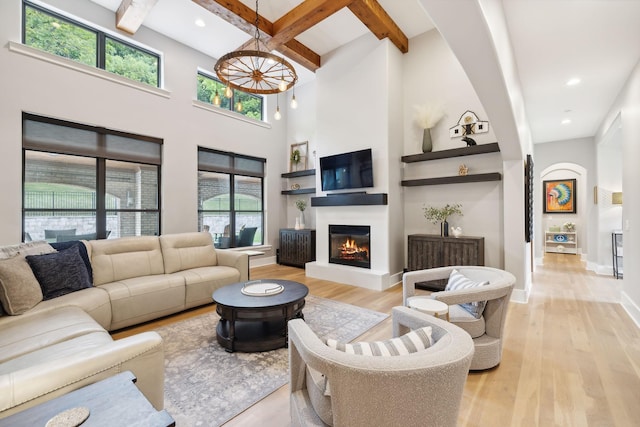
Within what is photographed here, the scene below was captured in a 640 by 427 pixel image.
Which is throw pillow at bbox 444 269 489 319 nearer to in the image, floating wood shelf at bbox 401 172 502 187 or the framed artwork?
floating wood shelf at bbox 401 172 502 187

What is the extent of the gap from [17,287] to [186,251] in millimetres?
1796

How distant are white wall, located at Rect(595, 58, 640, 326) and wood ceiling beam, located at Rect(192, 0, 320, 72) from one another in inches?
185

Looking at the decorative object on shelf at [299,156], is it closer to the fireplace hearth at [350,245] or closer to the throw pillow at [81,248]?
the fireplace hearth at [350,245]

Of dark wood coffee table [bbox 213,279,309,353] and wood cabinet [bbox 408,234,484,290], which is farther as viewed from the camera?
wood cabinet [bbox 408,234,484,290]

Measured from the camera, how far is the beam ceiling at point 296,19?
3.86 metres

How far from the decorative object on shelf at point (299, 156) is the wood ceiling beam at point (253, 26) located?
1.70 m

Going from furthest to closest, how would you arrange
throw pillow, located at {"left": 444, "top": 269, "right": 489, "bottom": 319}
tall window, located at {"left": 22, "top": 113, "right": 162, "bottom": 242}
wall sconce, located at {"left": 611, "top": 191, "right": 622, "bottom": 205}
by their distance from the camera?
1. wall sconce, located at {"left": 611, "top": 191, "right": 622, "bottom": 205}
2. tall window, located at {"left": 22, "top": 113, "right": 162, "bottom": 242}
3. throw pillow, located at {"left": 444, "top": 269, "right": 489, "bottom": 319}

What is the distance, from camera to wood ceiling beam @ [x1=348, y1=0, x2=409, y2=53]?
398 cm

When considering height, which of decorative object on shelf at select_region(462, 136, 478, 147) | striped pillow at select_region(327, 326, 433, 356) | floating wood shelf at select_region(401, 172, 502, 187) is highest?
decorative object on shelf at select_region(462, 136, 478, 147)

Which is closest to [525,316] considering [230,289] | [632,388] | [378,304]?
[632,388]

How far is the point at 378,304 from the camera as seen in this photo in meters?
3.86

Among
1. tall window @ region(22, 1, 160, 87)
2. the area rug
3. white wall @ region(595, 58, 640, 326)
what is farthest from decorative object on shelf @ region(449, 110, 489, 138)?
tall window @ region(22, 1, 160, 87)

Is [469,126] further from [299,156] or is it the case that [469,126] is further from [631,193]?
[299,156]

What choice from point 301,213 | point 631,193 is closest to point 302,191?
point 301,213
